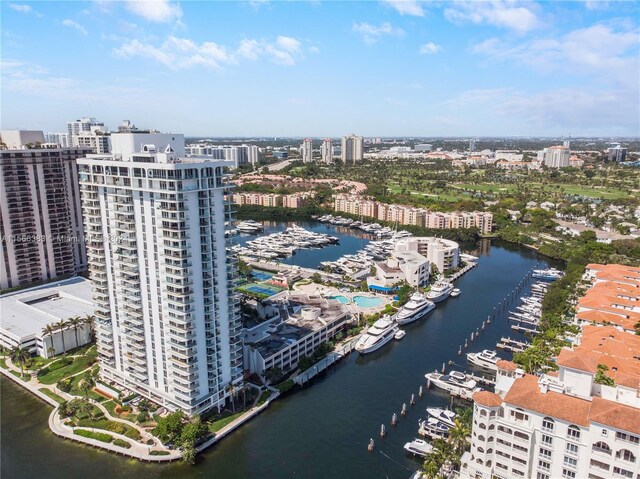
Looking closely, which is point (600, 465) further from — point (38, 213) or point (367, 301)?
point (38, 213)

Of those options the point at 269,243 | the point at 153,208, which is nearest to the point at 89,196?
the point at 153,208

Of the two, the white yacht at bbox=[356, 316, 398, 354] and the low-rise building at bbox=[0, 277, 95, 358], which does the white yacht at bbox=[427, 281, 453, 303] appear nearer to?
the white yacht at bbox=[356, 316, 398, 354]

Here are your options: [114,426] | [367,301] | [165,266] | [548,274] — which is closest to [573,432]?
[165,266]

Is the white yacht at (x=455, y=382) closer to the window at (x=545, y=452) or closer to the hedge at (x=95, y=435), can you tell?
the window at (x=545, y=452)

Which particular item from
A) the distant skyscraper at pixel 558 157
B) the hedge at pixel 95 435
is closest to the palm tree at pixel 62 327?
the hedge at pixel 95 435

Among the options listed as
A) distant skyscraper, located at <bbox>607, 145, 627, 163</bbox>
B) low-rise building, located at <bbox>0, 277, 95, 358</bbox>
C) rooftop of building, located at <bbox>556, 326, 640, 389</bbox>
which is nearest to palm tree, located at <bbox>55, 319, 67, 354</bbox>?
low-rise building, located at <bbox>0, 277, 95, 358</bbox>

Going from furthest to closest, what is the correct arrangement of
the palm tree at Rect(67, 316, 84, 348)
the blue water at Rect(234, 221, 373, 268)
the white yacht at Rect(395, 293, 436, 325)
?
the blue water at Rect(234, 221, 373, 268) → the white yacht at Rect(395, 293, 436, 325) → the palm tree at Rect(67, 316, 84, 348)
